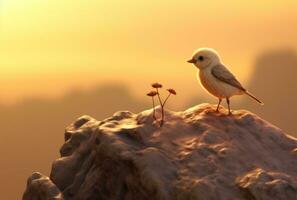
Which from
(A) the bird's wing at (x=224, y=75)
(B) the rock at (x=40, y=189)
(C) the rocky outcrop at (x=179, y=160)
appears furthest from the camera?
(A) the bird's wing at (x=224, y=75)

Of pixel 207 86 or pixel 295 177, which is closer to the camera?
pixel 295 177

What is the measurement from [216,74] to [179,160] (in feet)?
3.61

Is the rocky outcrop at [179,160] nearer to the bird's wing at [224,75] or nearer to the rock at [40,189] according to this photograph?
the rock at [40,189]

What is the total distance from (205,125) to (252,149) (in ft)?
1.54

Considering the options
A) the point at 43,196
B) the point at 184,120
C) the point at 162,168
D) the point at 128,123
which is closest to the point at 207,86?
the point at 184,120

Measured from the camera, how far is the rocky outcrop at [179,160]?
489cm

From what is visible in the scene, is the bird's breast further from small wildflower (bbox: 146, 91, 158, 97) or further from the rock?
the rock

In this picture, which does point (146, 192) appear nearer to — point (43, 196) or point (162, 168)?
point (162, 168)

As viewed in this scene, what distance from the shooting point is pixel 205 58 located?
232 inches

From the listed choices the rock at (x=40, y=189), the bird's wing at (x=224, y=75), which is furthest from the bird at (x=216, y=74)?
the rock at (x=40, y=189)

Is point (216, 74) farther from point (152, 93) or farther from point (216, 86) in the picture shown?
point (152, 93)

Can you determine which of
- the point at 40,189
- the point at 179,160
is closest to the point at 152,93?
the point at 179,160

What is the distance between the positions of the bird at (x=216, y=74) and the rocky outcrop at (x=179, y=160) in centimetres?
20

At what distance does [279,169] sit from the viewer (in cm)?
524
